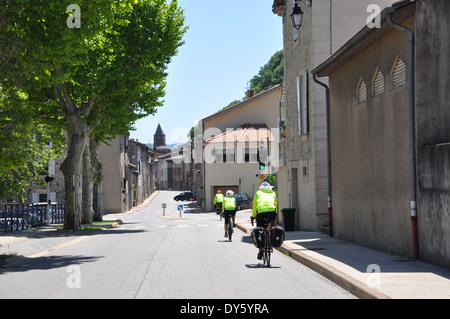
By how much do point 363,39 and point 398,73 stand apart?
5.12ft

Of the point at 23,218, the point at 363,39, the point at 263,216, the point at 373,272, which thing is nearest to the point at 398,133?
the point at 363,39

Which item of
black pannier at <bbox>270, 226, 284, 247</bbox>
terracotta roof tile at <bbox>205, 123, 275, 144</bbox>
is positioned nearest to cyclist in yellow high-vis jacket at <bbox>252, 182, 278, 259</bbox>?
black pannier at <bbox>270, 226, 284, 247</bbox>

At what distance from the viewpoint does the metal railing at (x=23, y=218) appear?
2812 cm

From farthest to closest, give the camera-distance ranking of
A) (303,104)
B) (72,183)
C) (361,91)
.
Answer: (72,183) < (303,104) < (361,91)

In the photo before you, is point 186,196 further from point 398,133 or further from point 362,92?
point 398,133

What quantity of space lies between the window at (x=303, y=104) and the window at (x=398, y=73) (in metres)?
9.34

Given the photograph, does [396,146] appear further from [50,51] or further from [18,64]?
[18,64]

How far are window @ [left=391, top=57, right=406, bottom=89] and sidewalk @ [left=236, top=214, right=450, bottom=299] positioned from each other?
3677 millimetres

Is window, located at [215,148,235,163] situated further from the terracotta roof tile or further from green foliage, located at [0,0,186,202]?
green foliage, located at [0,0,186,202]

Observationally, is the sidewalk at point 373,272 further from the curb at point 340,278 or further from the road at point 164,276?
the road at point 164,276

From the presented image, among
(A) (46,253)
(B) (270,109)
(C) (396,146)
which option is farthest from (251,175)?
(C) (396,146)

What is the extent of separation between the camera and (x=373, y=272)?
10.5 metres
